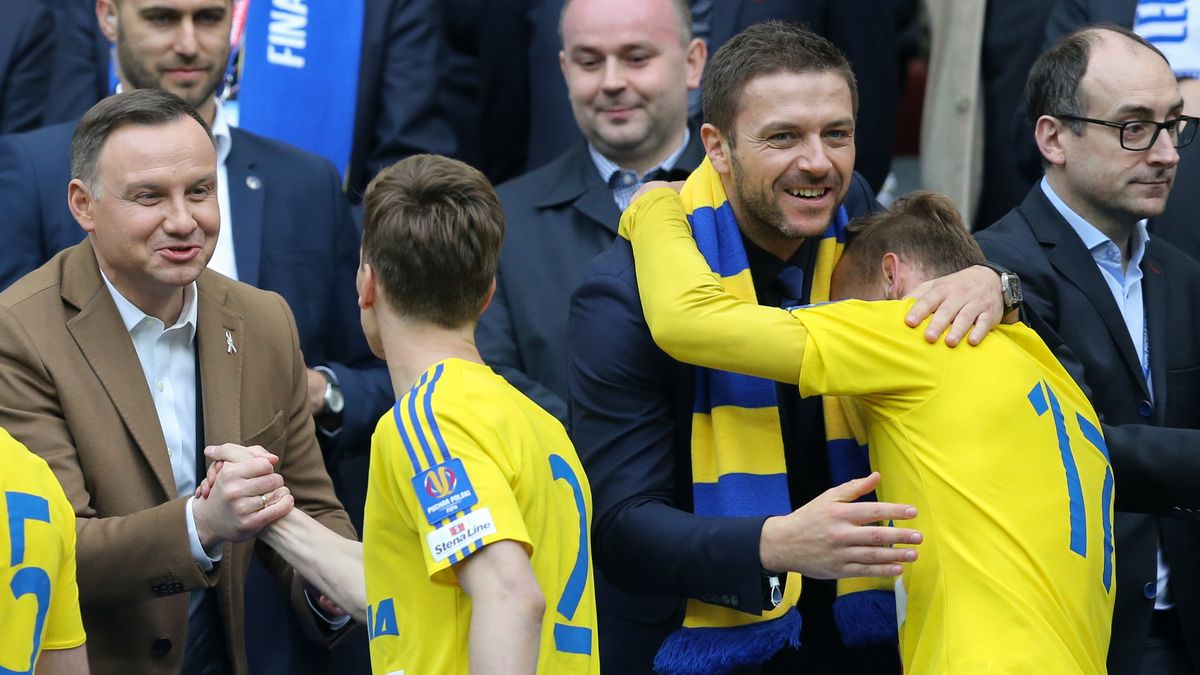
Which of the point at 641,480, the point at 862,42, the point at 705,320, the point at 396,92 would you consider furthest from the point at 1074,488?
the point at 396,92

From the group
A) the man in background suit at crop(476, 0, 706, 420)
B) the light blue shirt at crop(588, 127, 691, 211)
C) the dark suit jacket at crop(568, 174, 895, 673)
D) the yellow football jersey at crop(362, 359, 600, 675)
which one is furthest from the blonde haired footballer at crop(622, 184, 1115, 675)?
the light blue shirt at crop(588, 127, 691, 211)

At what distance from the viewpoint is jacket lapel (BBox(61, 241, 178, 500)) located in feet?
13.2

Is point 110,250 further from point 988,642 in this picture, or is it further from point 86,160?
point 988,642

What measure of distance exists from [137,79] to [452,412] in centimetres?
277

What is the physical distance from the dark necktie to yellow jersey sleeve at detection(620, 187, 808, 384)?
0.32 meters

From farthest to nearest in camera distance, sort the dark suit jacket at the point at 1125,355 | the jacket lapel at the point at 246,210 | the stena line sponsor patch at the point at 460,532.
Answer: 1. the jacket lapel at the point at 246,210
2. the dark suit jacket at the point at 1125,355
3. the stena line sponsor patch at the point at 460,532

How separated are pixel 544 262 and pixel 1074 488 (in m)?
2.26

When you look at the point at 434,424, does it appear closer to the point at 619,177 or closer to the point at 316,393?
the point at 316,393

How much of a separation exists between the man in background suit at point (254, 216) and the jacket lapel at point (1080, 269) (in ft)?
6.42

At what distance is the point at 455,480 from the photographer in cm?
315

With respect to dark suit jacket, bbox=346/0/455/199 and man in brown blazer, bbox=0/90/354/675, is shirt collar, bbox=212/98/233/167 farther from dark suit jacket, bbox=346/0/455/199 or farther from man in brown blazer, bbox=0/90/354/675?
man in brown blazer, bbox=0/90/354/675

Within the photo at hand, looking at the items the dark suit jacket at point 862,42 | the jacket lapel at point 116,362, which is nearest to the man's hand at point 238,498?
the jacket lapel at point 116,362

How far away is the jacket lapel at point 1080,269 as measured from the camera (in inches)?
183

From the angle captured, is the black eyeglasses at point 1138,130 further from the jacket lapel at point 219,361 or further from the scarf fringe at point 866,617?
the jacket lapel at point 219,361
